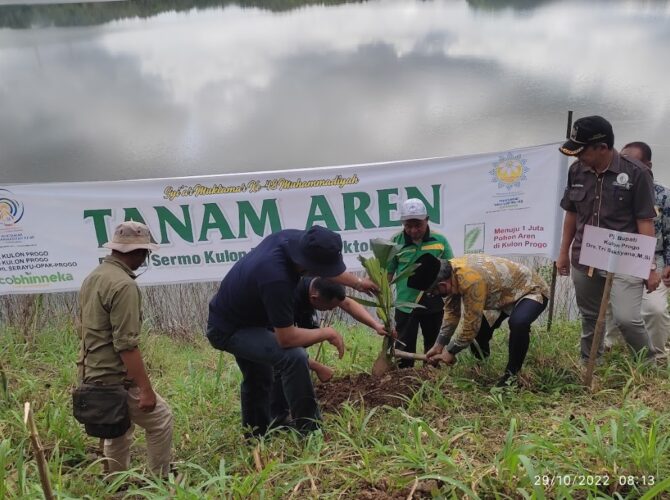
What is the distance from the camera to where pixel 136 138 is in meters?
13.1

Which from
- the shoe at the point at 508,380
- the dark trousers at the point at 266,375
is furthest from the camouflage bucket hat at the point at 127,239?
the shoe at the point at 508,380

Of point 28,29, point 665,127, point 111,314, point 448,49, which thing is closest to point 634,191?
point 111,314

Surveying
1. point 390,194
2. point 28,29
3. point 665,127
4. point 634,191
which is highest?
point 28,29

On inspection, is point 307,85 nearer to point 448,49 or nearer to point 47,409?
point 448,49

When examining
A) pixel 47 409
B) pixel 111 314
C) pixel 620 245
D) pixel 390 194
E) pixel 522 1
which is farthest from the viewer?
pixel 522 1

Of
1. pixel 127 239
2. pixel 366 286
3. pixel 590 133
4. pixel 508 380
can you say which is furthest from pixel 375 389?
pixel 590 133

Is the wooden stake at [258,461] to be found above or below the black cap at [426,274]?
below

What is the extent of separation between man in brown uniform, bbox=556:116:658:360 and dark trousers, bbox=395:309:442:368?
941mm

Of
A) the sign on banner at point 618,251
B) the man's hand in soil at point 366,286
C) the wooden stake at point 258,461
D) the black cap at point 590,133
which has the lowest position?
the wooden stake at point 258,461

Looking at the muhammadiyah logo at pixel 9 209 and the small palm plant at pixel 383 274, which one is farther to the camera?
the muhammadiyah logo at pixel 9 209

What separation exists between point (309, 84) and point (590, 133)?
13.3 metres

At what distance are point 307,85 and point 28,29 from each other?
1405 centimetres

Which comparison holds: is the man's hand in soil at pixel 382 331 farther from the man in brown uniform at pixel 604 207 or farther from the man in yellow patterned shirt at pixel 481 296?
the man in brown uniform at pixel 604 207

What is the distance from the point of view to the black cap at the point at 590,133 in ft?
10.6
